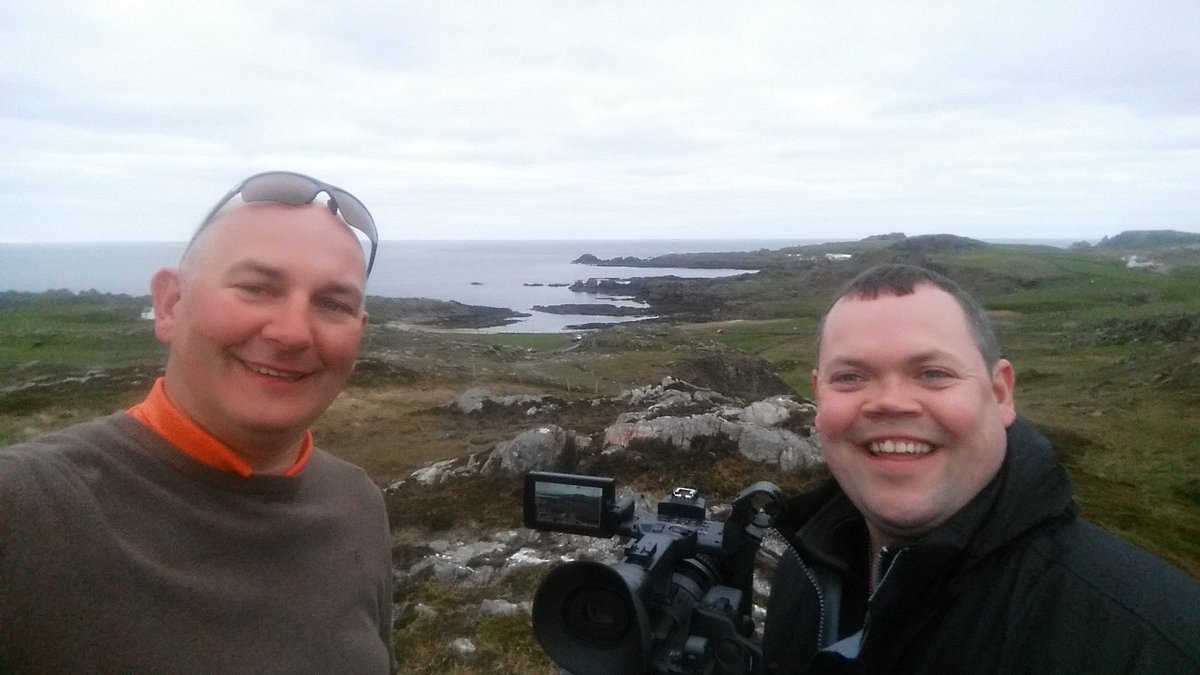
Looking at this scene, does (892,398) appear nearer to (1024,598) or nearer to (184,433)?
(1024,598)

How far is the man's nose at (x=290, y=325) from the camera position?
1.73 m

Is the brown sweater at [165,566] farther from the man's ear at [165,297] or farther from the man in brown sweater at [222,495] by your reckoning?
the man's ear at [165,297]

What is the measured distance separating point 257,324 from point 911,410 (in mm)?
1652

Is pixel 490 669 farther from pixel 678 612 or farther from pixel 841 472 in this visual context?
pixel 841 472

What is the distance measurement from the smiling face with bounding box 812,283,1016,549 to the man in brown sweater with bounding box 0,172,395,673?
135 centimetres

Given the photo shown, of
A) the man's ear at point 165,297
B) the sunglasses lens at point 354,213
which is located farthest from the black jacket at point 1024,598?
the man's ear at point 165,297

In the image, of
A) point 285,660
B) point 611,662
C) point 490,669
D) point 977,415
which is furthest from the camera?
point 490,669

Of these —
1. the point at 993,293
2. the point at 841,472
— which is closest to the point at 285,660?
the point at 841,472

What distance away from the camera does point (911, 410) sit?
6.41 ft

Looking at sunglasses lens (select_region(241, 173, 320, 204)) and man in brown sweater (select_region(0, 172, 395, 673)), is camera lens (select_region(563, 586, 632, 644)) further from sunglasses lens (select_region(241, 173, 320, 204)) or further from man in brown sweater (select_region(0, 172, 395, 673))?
sunglasses lens (select_region(241, 173, 320, 204))

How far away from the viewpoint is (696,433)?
373 inches

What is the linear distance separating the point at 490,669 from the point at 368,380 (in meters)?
14.5

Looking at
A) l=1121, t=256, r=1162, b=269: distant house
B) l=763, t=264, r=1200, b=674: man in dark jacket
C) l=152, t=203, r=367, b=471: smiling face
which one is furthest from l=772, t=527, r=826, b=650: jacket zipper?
l=1121, t=256, r=1162, b=269: distant house

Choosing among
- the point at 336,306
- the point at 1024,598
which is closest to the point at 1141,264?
the point at 1024,598
